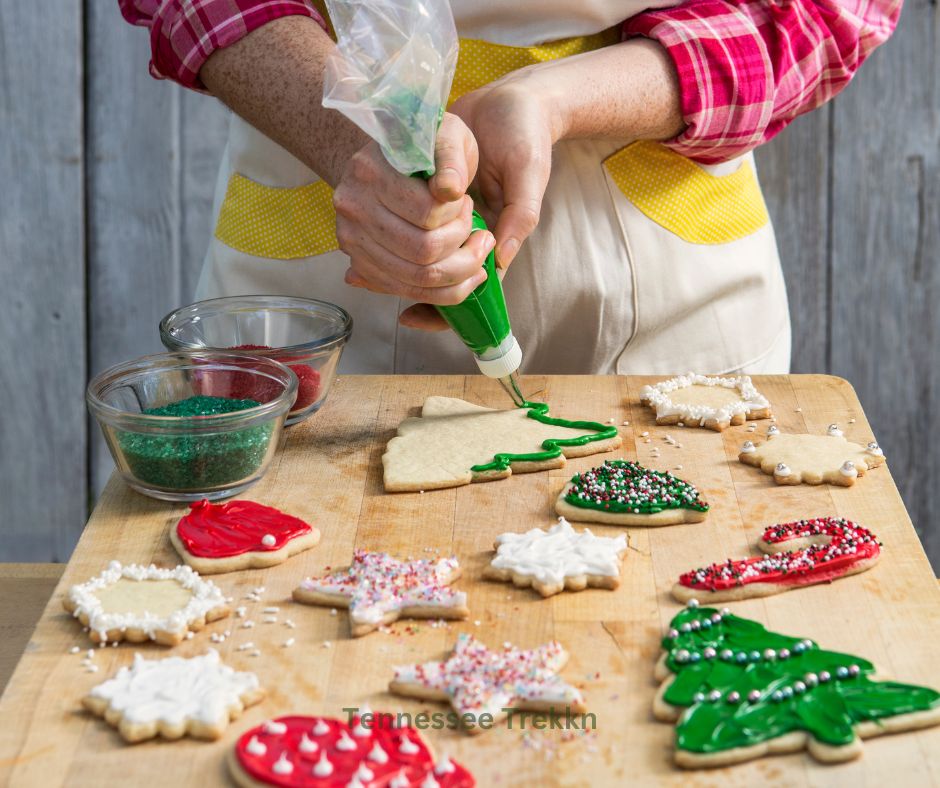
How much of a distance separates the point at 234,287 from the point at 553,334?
43 centimetres

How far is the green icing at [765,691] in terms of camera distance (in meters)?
0.80

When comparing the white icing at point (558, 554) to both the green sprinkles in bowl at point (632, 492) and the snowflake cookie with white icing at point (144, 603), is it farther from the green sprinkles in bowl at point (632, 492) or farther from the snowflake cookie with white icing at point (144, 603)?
the snowflake cookie with white icing at point (144, 603)

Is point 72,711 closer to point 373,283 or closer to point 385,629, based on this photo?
point 385,629

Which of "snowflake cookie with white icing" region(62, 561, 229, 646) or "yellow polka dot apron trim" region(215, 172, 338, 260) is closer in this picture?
"snowflake cookie with white icing" region(62, 561, 229, 646)

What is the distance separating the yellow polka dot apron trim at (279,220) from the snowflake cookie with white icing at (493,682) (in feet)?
2.41

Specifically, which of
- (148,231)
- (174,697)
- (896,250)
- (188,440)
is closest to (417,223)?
(188,440)

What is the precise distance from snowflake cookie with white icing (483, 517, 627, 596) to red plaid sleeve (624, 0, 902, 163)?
632 mm

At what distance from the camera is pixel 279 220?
1517 millimetres

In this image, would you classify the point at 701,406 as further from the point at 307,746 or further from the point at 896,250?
the point at 896,250

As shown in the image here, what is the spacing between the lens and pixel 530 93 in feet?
4.34

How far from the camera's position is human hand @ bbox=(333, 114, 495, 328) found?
1112mm

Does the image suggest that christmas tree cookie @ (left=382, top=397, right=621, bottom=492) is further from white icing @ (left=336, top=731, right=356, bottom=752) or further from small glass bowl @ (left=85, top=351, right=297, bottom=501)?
white icing @ (left=336, top=731, right=356, bottom=752)

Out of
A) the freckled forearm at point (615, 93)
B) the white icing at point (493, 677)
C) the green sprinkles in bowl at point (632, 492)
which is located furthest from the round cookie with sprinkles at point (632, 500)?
the freckled forearm at point (615, 93)

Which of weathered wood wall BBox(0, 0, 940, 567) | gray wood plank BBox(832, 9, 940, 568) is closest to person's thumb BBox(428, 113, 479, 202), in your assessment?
weathered wood wall BBox(0, 0, 940, 567)
